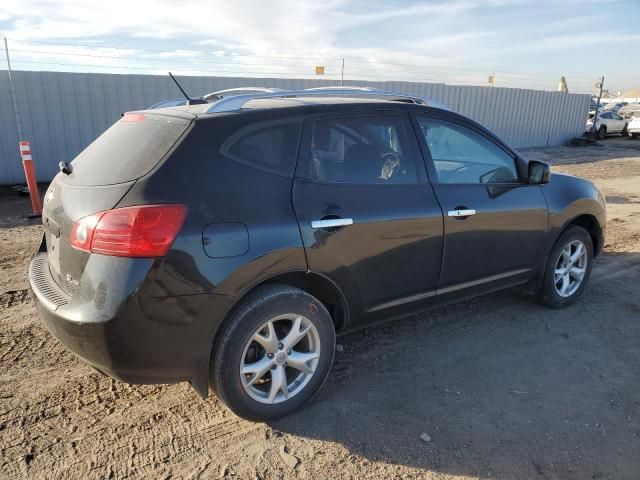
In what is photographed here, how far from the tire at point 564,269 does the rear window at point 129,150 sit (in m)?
3.31

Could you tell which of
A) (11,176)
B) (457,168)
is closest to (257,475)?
(457,168)

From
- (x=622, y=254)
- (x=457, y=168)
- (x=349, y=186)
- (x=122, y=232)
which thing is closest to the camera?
(x=122, y=232)

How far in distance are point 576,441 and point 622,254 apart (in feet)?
13.4

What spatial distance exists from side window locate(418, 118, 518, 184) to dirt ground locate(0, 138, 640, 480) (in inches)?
48.9

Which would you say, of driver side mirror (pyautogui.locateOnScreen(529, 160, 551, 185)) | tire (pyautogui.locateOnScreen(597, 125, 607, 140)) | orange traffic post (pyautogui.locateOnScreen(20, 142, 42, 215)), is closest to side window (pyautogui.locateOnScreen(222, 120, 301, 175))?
driver side mirror (pyautogui.locateOnScreen(529, 160, 551, 185))

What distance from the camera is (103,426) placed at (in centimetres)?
287

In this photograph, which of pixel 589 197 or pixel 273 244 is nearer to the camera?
pixel 273 244

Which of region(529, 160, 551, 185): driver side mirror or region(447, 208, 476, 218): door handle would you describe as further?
region(529, 160, 551, 185): driver side mirror

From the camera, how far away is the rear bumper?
2.38m

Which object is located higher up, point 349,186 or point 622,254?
point 349,186

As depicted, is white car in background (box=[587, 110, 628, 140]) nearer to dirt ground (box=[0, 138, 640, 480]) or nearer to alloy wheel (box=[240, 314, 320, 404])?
dirt ground (box=[0, 138, 640, 480])

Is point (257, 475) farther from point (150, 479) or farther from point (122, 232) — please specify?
point (122, 232)

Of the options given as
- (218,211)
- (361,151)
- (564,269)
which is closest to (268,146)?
(218,211)

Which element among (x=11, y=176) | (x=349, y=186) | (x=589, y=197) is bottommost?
(x=11, y=176)
